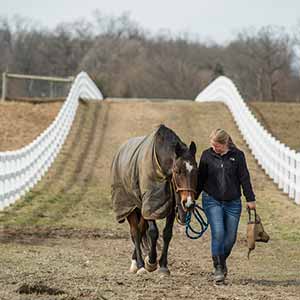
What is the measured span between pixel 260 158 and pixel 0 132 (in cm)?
928

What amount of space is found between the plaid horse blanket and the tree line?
159 ft

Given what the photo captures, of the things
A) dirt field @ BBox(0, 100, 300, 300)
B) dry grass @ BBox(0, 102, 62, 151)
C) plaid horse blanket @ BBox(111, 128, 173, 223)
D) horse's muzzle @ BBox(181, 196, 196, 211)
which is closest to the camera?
dirt field @ BBox(0, 100, 300, 300)

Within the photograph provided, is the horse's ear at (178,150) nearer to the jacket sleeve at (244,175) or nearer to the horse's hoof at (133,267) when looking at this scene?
the jacket sleeve at (244,175)

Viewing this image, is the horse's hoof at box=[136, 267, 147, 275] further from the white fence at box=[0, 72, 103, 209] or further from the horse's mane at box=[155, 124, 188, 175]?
the white fence at box=[0, 72, 103, 209]

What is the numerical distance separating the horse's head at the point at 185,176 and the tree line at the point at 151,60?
50.2 metres

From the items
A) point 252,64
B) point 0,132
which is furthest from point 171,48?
point 0,132

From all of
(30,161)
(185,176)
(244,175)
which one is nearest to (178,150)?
(185,176)

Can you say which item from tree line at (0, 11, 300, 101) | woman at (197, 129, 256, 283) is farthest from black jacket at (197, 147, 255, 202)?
tree line at (0, 11, 300, 101)

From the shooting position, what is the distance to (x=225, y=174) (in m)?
9.16

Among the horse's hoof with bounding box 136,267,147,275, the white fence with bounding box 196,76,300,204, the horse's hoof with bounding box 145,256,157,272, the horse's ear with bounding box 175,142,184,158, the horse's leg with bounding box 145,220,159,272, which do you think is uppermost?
the white fence with bounding box 196,76,300,204

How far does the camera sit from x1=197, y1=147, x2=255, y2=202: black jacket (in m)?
9.17

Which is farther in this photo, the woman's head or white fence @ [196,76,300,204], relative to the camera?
white fence @ [196,76,300,204]

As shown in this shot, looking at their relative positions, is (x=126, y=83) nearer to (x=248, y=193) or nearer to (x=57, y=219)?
(x=57, y=219)

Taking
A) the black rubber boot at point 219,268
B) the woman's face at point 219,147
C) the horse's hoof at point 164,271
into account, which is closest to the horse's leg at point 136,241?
the horse's hoof at point 164,271
